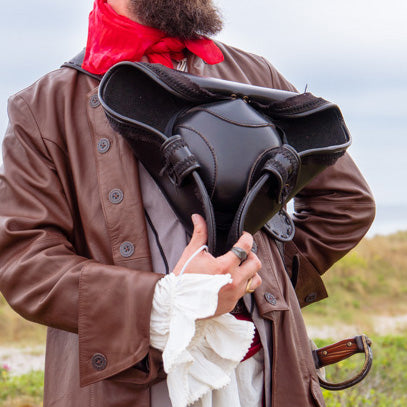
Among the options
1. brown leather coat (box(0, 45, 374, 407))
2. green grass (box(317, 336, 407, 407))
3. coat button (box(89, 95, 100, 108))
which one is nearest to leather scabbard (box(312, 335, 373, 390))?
brown leather coat (box(0, 45, 374, 407))

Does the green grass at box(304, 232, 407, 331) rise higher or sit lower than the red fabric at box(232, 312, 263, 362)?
lower

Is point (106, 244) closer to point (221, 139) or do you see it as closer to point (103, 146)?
point (103, 146)

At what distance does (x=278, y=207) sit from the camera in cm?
199

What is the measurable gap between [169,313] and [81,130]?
0.69 metres

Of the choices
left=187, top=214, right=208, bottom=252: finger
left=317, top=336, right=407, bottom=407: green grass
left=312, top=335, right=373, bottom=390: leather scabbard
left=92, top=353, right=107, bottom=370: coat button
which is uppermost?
left=187, top=214, right=208, bottom=252: finger

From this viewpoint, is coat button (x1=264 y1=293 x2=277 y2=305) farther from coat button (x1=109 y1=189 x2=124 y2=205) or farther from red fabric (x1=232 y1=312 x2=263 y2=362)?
coat button (x1=109 y1=189 x2=124 y2=205)

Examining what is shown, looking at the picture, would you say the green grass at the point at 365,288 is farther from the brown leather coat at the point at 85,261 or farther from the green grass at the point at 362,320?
the brown leather coat at the point at 85,261

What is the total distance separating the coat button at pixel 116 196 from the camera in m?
2.03

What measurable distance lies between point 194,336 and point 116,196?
0.49m

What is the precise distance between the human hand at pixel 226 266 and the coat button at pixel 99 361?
1.09 feet

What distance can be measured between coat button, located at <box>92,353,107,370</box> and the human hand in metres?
0.33

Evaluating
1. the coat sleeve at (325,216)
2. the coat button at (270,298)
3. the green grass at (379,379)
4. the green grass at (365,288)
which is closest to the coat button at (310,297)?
the coat sleeve at (325,216)

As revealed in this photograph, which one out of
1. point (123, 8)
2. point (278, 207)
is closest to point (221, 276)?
point (278, 207)

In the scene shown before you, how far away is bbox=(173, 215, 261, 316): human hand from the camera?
1750mm
